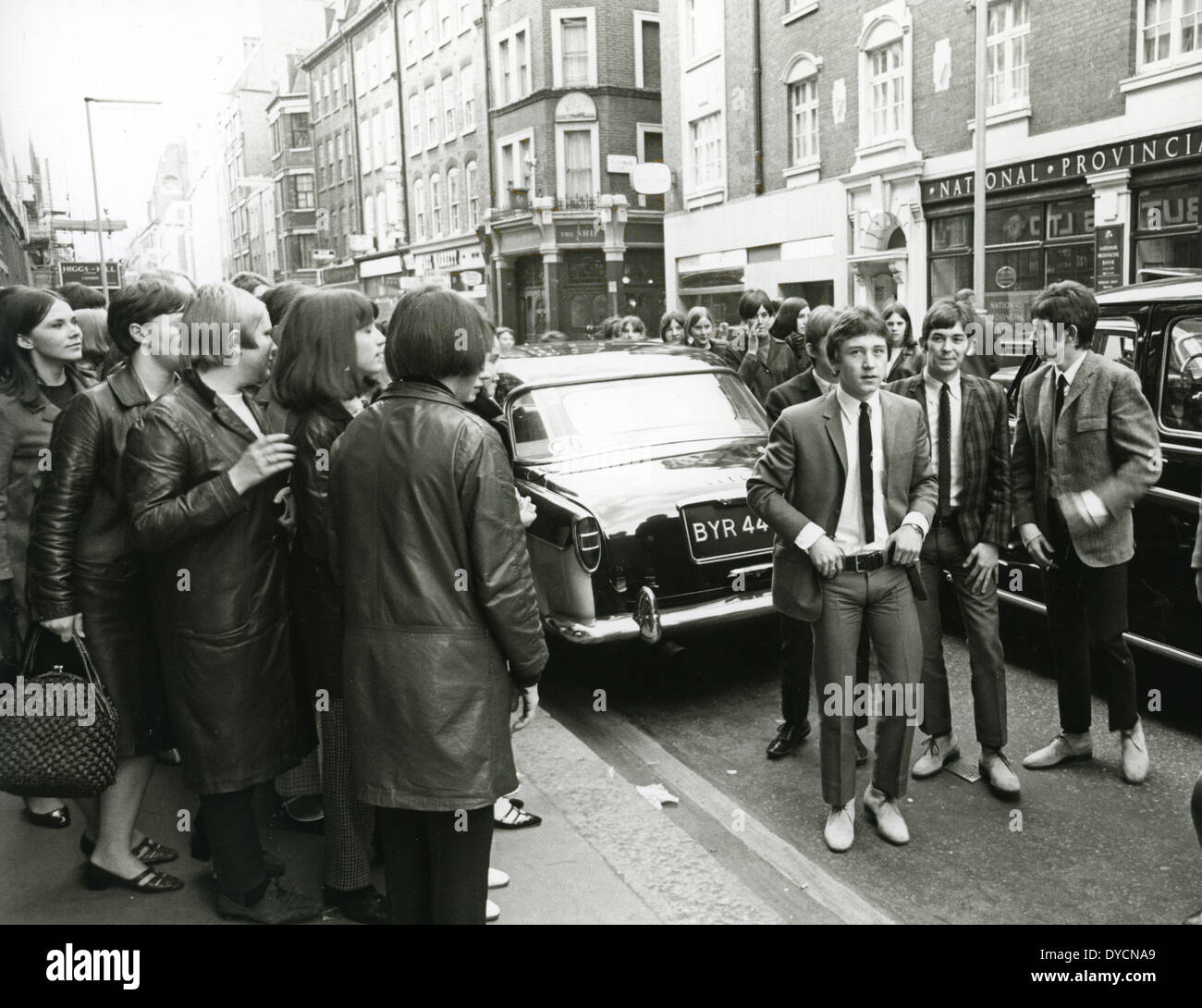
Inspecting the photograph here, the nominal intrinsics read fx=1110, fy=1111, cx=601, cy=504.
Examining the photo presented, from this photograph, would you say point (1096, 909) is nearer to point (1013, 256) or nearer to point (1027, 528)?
point (1027, 528)

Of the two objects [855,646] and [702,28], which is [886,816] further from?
[702,28]

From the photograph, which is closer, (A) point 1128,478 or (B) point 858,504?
(B) point 858,504

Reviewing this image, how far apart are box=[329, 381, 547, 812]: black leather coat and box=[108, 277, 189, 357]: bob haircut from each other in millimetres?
1432

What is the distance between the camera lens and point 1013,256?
1731 cm

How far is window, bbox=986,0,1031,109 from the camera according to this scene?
1664 cm

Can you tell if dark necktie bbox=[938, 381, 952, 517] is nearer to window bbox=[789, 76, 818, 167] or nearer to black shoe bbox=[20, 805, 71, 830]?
black shoe bbox=[20, 805, 71, 830]

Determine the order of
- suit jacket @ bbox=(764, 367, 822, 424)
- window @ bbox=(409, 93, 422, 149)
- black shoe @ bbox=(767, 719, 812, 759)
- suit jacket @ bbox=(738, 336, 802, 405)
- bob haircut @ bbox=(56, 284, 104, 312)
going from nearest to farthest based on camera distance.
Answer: black shoe @ bbox=(767, 719, 812, 759) < bob haircut @ bbox=(56, 284, 104, 312) < suit jacket @ bbox=(764, 367, 822, 424) < suit jacket @ bbox=(738, 336, 802, 405) < window @ bbox=(409, 93, 422, 149)

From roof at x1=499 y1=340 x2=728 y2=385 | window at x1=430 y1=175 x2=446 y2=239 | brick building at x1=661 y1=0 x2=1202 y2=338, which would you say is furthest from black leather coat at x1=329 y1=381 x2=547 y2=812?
window at x1=430 y1=175 x2=446 y2=239

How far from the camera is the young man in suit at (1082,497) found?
4.24 m

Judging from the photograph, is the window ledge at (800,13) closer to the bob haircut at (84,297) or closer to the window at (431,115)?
the window at (431,115)

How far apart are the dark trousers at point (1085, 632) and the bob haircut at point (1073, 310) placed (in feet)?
2.29

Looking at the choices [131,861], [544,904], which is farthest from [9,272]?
[544,904]

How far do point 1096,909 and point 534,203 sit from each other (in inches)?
1236

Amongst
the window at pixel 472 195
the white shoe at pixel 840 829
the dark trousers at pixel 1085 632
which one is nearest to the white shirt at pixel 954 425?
the dark trousers at pixel 1085 632
